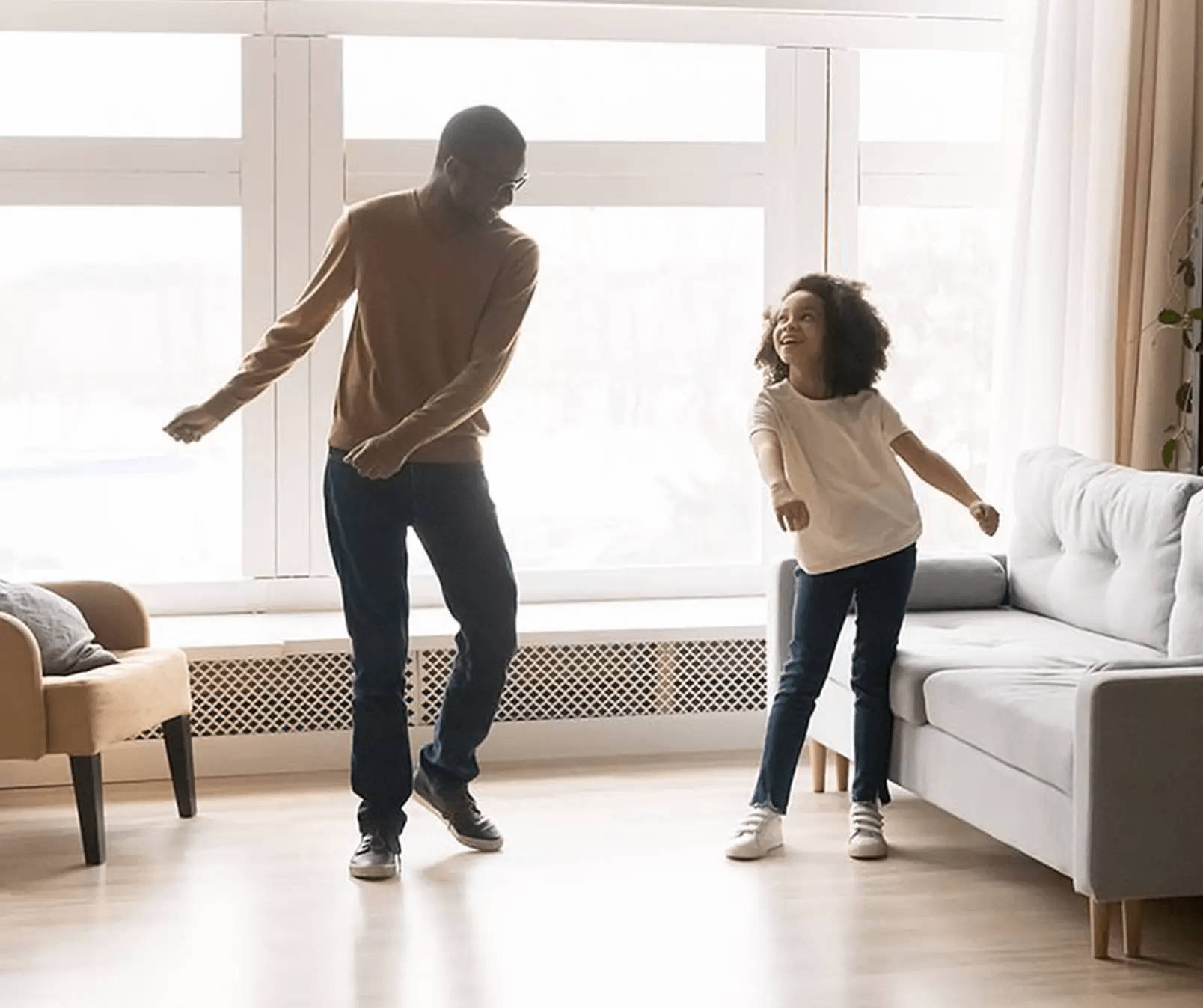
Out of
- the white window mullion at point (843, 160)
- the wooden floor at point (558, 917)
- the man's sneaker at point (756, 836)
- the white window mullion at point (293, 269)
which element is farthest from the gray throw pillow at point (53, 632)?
the white window mullion at point (843, 160)

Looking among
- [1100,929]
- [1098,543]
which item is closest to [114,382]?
[1098,543]

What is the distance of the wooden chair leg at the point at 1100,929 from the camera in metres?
3.21

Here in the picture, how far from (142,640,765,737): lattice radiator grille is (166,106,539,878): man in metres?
1.16

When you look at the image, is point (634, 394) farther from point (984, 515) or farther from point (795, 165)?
point (984, 515)

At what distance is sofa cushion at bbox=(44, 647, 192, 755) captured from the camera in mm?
3848

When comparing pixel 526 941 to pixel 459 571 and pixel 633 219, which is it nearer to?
pixel 459 571

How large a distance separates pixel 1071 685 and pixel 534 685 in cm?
175

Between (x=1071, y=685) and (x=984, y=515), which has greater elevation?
(x=984, y=515)

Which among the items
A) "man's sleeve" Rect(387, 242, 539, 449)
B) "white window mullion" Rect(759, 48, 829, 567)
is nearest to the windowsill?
"white window mullion" Rect(759, 48, 829, 567)

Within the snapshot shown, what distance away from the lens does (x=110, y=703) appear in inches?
154

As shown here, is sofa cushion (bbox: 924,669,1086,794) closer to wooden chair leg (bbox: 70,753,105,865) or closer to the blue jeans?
the blue jeans

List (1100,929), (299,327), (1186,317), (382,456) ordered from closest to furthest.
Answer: (1100,929) → (382,456) → (299,327) → (1186,317)

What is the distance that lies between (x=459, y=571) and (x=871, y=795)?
1.07 metres

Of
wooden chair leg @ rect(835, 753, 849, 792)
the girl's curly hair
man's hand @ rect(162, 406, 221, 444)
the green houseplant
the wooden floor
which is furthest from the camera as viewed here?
the green houseplant
